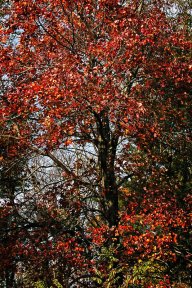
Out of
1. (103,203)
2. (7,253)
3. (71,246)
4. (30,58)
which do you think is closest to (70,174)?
(103,203)

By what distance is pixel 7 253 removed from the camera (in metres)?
14.5

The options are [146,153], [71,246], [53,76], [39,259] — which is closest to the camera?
[53,76]

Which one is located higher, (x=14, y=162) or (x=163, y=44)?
(x=163, y=44)

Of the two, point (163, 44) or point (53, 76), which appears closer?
point (53, 76)

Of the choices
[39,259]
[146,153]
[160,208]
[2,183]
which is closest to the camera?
[39,259]

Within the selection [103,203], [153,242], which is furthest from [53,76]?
[153,242]

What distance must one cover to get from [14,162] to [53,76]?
3.74m

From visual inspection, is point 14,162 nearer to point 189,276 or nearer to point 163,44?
point 163,44

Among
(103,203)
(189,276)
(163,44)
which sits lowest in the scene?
(189,276)

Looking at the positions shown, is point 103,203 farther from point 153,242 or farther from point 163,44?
point 163,44

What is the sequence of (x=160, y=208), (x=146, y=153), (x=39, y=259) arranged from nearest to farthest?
(x=39, y=259) → (x=160, y=208) → (x=146, y=153)

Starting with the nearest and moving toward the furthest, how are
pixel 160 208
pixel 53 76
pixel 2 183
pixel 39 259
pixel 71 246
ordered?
1. pixel 53 76
2. pixel 39 259
3. pixel 71 246
4. pixel 2 183
5. pixel 160 208

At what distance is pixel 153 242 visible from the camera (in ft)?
55.1

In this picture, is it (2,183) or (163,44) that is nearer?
(163,44)
